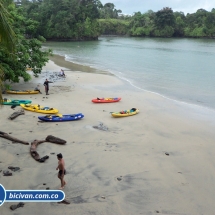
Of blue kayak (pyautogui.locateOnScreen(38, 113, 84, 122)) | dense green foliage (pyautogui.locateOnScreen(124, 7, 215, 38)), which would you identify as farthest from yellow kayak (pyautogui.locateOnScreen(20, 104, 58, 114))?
dense green foliage (pyautogui.locateOnScreen(124, 7, 215, 38))

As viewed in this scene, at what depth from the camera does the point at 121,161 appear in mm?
11516

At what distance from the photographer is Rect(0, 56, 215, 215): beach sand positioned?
28.8 ft

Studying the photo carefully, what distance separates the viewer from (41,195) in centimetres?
806

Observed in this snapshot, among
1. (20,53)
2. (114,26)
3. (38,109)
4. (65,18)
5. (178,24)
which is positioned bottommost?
(38,109)

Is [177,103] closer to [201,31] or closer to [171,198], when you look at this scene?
[171,198]

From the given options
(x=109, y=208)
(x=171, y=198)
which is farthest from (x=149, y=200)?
(x=109, y=208)

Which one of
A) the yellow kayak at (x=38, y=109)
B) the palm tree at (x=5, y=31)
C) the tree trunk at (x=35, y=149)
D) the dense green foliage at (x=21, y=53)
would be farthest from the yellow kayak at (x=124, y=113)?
the palm tree at (x=5, y=31)

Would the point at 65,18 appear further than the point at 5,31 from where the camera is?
Yes

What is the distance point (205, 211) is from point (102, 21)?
14221cm

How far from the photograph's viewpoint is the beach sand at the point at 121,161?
28.8 ft

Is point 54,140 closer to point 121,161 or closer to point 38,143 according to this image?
point 38,143

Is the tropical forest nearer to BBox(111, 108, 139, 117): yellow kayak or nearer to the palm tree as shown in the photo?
the palm tree

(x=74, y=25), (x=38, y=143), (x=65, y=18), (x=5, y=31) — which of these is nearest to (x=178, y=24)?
(x=74, y=25)

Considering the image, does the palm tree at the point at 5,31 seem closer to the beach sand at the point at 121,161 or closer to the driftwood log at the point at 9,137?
the beach sand at the point at 121,161
